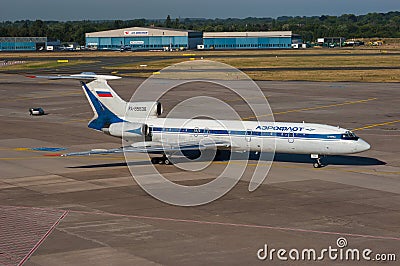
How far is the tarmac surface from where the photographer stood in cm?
3164

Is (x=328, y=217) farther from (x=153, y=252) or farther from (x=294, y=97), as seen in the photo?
(x=294, y=97)

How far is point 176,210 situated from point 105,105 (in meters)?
17.7

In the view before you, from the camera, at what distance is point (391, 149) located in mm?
59156

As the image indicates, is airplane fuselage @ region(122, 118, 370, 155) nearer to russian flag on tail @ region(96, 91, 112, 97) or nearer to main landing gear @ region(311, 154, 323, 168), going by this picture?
main landing gear @ region(311, 154, 323, 168)

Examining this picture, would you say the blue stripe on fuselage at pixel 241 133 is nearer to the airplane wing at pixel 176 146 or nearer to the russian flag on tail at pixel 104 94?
the airplane wing at pixel 176 146

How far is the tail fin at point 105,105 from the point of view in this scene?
5400 cm

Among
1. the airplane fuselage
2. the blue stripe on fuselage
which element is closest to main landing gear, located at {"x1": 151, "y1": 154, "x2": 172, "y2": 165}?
the airplane fuselage
